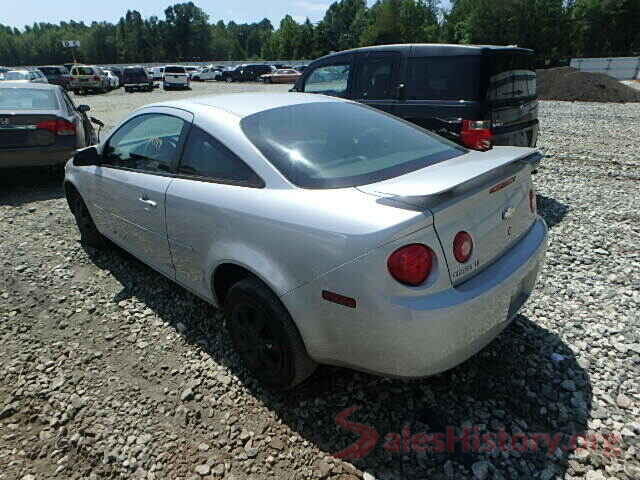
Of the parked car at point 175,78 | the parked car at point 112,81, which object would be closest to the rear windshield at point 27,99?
the parked car at point 175,78

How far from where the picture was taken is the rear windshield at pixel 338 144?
2213mm

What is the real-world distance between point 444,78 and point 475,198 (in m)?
3.45

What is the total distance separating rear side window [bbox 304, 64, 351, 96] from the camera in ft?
20.2

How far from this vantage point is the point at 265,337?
239 cm

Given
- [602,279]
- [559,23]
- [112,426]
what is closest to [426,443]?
[112,426]

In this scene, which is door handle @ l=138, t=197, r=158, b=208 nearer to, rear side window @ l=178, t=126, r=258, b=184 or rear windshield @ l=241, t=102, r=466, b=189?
rear side window @ l=178, t=126, r=258, b=184

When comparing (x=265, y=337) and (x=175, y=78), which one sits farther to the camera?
(x=175, y=78)

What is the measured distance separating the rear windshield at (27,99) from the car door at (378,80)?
4579 mm

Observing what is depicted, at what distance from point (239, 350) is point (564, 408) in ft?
5.88

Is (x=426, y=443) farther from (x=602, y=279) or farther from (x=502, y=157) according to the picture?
(x=602, y=279)

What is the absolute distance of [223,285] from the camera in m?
2.63

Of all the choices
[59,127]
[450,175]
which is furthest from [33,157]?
[450,175]

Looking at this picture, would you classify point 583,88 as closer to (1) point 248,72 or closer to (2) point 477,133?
(2) point 477,133

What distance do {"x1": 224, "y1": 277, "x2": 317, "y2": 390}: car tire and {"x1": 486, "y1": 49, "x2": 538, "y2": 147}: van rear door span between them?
3.54 m
